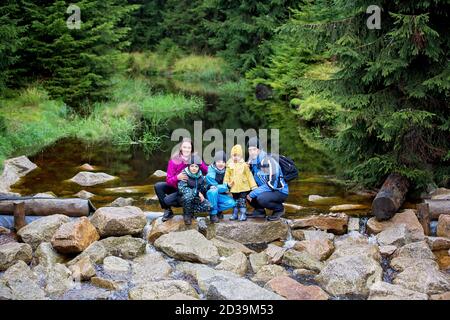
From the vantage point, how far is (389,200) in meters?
8.45

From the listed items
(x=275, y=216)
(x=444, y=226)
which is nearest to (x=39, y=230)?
(x=275, y=216)

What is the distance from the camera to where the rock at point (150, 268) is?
6.77m

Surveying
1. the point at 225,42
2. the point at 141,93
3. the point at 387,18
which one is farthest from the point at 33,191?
the point at 225,42

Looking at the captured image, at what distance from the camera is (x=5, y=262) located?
23.2 feet

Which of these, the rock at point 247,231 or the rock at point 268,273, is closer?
the rock at point 268,273

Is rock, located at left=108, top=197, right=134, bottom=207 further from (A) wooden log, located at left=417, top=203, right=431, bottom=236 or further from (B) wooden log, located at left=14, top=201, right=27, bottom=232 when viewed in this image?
(A) wooden log, located at left=417, top=203, right=431, bottom=236

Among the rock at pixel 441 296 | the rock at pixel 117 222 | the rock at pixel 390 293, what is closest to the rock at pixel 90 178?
the rock at pixel 117 222

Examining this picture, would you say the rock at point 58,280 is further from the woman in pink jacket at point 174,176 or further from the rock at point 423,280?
the rock at point 423,280

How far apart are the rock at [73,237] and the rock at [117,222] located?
277 millimetres

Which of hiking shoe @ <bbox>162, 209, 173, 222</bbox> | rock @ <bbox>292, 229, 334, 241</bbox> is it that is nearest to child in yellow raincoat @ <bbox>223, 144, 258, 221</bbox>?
rock @ <bbox>292, 229, 334, 241</bbox>

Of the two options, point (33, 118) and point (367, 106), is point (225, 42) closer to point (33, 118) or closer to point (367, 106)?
point (33, 118)

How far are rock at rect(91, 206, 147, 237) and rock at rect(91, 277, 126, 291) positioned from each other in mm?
1423

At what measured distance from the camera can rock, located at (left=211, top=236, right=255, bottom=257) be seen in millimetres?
7594

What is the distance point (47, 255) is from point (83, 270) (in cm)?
80
